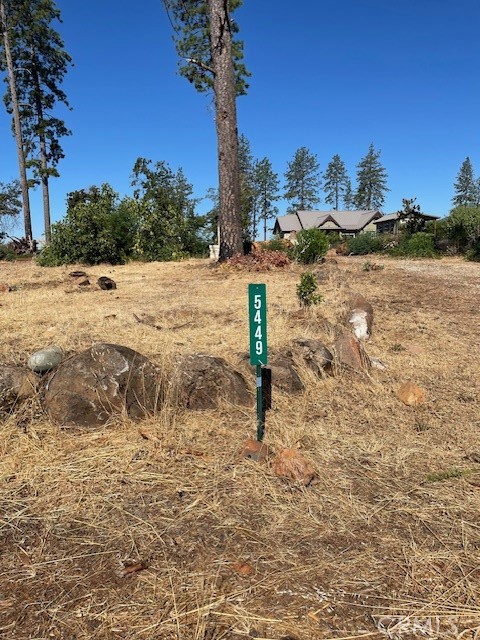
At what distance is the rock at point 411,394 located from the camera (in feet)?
12.1

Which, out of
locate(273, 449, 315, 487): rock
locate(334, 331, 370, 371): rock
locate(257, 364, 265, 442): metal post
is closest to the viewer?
locate(273, 449, 315, 487): rock

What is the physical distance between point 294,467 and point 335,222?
174 feet

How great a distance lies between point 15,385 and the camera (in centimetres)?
320

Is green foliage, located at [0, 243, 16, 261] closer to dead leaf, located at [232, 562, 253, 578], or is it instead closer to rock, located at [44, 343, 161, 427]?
rock, located at [44, 343, 161, 427]

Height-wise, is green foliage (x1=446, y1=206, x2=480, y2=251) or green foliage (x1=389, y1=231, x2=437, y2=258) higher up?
green foliage (x1=446, y1=206, x2=480, y2=251)

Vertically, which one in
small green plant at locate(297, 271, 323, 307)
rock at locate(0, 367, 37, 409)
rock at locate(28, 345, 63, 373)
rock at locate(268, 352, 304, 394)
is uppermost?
small green plant at locate(297, 271, 323, 307)

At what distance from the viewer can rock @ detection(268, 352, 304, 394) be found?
3773 mm

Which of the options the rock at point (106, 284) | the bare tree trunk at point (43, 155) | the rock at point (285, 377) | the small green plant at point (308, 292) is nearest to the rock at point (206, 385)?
the rock at point (285, 377)

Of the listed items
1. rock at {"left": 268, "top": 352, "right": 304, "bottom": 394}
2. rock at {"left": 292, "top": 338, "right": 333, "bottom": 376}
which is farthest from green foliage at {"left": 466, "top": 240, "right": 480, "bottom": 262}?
rock at {"left": 268, "top": 352, "right": 304, "bottom": 394}

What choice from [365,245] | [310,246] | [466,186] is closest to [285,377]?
[310,246]

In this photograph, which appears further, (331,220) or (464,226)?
(331,220)

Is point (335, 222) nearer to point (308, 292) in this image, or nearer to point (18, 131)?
point (18, 131)

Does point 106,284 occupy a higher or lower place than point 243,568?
higher

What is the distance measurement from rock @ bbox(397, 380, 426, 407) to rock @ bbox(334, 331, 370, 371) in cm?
49
